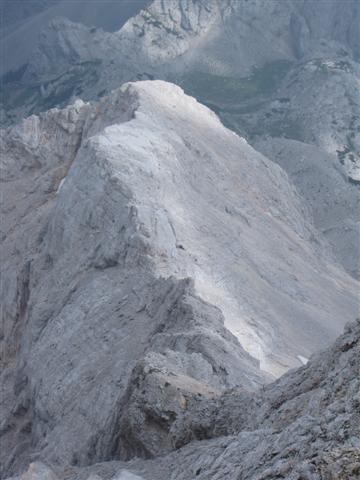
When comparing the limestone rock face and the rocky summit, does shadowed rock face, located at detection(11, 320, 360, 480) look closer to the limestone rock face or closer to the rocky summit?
the rocky summit

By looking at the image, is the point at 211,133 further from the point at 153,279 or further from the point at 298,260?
the point at 153,279

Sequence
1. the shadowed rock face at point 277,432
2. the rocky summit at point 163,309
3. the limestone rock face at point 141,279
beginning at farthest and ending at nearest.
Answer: the limestone rock face at point 141,279
the rocky summit at point 163,309
the shadowed rock face at point 277,432

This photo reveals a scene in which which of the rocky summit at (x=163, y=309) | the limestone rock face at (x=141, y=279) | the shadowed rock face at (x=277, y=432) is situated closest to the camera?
the shadowed rock face at (x=277, y=432)

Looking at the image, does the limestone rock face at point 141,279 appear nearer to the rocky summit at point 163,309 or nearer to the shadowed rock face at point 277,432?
the rocky summit at point 163,309

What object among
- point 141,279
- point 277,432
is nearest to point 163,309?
point 141,279

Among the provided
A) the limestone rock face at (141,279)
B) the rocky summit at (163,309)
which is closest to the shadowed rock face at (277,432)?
the rocky summit at (163,309)
